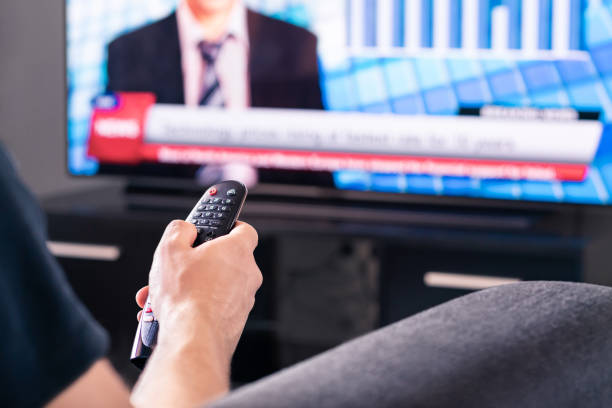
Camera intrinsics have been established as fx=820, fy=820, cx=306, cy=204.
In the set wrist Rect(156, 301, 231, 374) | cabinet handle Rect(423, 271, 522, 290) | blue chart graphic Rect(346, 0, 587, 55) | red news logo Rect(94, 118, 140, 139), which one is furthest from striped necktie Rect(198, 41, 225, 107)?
wrist Rect(156, 301, 231, 374)

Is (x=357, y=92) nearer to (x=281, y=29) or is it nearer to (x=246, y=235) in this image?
(x=281, y=29)

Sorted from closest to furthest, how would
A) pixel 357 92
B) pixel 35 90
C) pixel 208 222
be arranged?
pixel 208 222, pixel 357 92, pixel 35 90

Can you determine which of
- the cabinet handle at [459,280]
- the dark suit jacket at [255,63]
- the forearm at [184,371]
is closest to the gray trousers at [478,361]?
the forearm at [184,371]

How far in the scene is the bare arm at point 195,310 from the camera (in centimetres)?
65

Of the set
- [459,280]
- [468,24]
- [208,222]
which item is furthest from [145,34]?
[208,222]

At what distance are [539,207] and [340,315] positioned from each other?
2.08ft

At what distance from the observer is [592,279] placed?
6.97ft

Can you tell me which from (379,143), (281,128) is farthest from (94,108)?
(379,143)

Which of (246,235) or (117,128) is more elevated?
(246,235)

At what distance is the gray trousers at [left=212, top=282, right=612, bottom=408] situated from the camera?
17.1 inches

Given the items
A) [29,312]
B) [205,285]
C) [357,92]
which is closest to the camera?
[29,312]

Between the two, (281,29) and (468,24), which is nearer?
(468,24)

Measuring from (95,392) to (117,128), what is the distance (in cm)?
197

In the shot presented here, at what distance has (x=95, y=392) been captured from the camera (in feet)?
2.15
